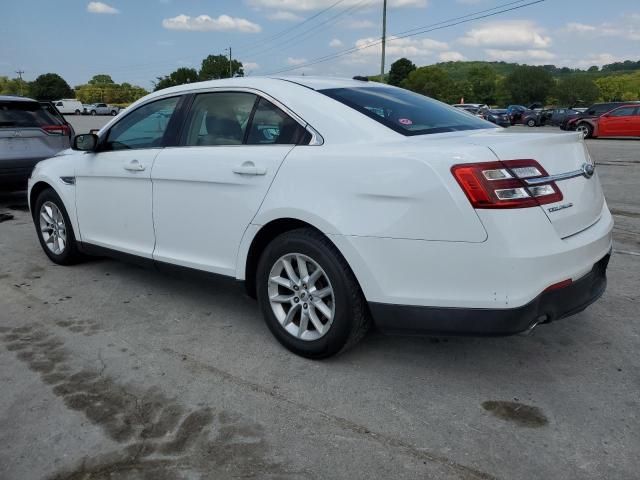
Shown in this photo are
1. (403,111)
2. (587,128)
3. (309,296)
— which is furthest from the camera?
(587,128)

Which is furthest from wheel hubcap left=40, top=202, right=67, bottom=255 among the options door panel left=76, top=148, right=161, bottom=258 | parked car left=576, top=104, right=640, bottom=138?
parked car left=576, top=104, right=640, bottom=138

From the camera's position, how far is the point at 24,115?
27.0ft

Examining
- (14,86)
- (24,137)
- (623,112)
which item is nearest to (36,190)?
(24,137)

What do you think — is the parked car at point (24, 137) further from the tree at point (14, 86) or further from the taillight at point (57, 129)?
the tree at point (14, 86)

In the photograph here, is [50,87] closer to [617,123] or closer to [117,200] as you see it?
[617,123]

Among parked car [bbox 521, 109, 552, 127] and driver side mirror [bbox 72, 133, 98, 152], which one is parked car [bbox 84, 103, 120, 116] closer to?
parked car [bbox 521, 109, 552, 127]

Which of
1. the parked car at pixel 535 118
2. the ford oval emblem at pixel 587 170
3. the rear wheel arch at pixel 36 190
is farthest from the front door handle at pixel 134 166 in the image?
the parked car at pixel 535 118

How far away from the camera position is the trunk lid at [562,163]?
266 centimetres

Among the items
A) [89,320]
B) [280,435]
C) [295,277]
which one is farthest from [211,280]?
[280,435]

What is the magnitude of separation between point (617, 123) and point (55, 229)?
2358 cm

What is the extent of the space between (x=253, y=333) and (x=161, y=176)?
1237mm

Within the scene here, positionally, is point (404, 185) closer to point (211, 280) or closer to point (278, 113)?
point (278, 113)

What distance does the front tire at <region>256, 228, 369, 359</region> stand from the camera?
295cm

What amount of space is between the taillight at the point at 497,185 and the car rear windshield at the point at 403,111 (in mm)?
613
